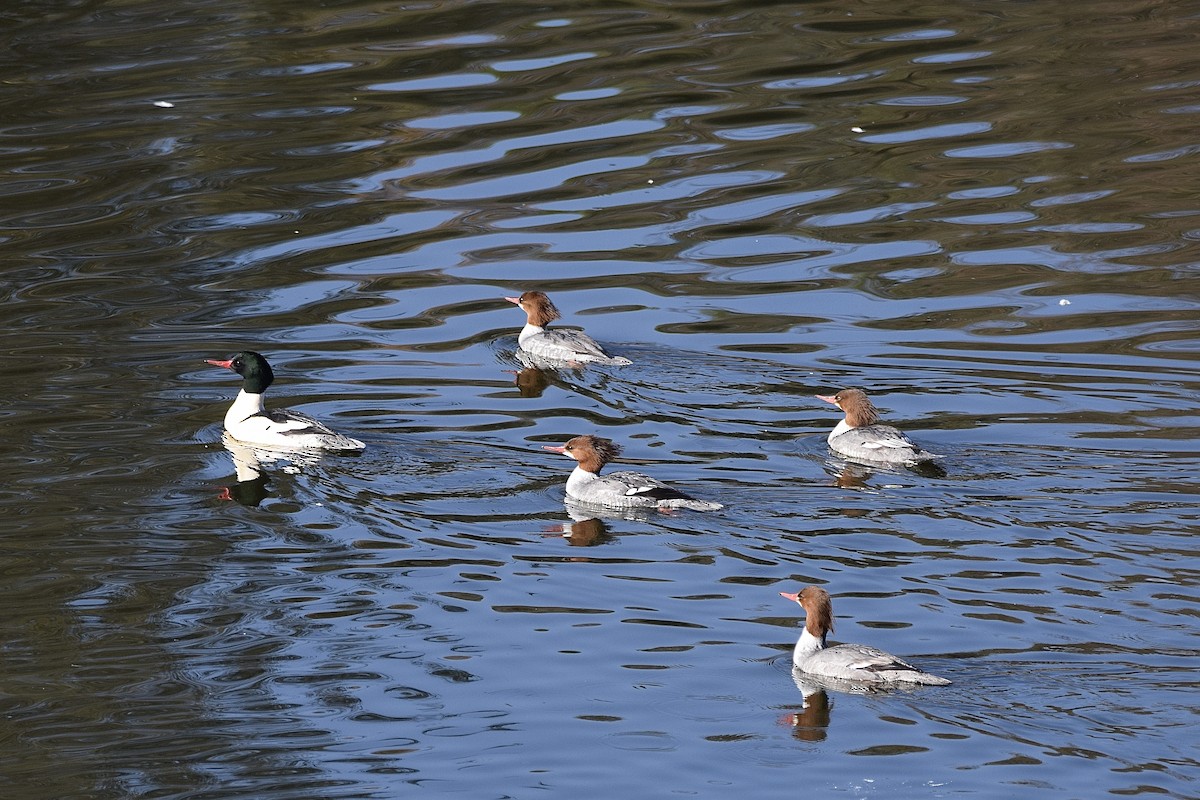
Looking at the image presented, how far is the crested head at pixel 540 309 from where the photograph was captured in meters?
15.4

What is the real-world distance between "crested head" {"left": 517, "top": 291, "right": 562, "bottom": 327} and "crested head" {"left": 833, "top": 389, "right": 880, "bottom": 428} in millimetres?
3364

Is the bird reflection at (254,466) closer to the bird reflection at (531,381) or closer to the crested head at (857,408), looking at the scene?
the bird reflection at (531,381)

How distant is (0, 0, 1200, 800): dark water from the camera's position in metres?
8.95

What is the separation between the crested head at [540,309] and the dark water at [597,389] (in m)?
0.55

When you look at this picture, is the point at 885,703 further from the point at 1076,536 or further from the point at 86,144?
the point at 86,144

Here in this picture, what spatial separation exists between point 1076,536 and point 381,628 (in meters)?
4.09

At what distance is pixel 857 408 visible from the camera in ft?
41.2

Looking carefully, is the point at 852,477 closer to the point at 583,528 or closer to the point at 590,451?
the point at 590,451

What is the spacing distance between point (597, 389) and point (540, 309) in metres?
1.35

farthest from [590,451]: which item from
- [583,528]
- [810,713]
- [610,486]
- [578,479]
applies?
[810,713]

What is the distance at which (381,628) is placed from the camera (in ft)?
33.2

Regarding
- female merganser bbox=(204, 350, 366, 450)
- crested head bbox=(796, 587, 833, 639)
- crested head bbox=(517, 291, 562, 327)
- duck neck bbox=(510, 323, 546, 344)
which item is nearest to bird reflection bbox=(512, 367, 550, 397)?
duck neck bbox=(510, 323, 546, 344)

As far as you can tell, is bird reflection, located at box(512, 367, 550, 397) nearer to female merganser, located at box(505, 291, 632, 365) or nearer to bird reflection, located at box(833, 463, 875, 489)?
female merganser, located at box(505, 291, 632, 365)

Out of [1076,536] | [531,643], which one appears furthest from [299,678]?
[1076,536]
